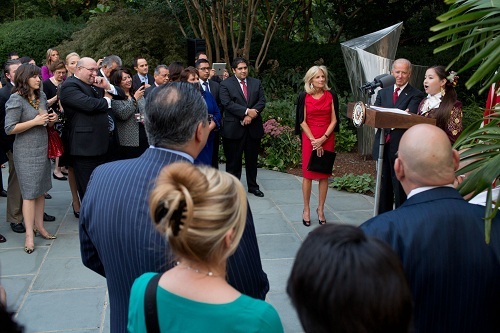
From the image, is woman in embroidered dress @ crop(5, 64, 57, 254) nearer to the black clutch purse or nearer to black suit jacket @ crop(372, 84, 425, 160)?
the black clutch purse

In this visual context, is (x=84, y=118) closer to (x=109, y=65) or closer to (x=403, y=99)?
(x=109, y=65)

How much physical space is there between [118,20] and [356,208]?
9.12 m

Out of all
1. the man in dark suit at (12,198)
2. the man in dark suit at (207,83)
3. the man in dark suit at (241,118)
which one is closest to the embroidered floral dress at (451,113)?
the man in dark suit at (241,118)

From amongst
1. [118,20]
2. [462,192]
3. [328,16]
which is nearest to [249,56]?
[328,16]

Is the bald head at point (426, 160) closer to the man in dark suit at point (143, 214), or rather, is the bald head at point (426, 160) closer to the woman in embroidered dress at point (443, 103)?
the man in dark suit at point (143, 214)

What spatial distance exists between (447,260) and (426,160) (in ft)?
1.48

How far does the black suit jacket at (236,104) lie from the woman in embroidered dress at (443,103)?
272cm

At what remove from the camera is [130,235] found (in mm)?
2549

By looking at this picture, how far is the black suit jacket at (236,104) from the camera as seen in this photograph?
8289mm

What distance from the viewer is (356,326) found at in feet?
5.19

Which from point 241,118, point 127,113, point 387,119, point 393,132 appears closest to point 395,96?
point 393,132

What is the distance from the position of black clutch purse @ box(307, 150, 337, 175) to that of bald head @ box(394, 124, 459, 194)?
420cm

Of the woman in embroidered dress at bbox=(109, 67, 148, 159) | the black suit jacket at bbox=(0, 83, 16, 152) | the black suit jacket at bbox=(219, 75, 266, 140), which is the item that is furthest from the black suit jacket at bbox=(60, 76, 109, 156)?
the black suit jacket at bbox=(219, 75, 266, 140)

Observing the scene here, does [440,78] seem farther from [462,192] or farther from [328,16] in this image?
[328,16]
